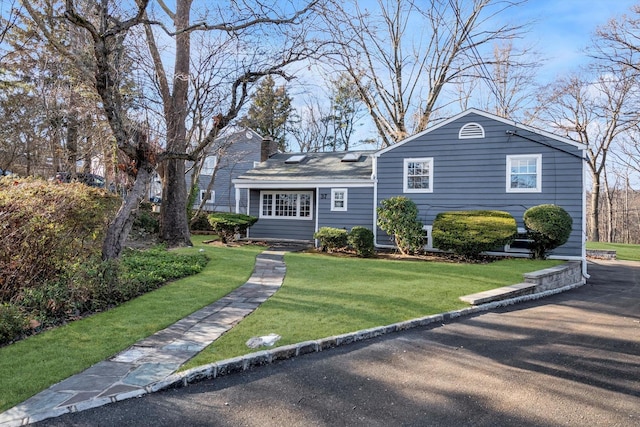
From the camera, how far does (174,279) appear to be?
26.2 ft

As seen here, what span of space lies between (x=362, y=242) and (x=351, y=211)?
2547 millimetres

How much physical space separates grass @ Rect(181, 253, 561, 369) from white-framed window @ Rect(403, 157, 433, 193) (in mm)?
4023

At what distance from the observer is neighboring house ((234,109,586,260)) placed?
41.2 ft

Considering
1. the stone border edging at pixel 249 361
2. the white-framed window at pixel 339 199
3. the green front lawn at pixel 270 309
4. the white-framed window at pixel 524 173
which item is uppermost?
the white-framed window at pixel 524 173

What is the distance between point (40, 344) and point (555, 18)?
15.9 metres

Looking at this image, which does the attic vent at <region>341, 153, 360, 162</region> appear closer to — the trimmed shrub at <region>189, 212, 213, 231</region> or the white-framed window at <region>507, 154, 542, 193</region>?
the white-framed window at <region>507, 154, 542, 193</region>

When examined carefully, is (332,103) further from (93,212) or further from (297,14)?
(93,212)

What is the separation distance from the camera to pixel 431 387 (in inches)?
140

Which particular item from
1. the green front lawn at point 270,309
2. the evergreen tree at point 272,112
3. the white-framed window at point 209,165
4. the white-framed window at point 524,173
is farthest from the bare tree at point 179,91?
the evergreen tree at point 272,112

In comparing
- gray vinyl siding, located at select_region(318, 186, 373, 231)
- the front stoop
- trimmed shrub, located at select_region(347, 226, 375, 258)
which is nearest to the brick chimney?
gray vinyl siding, located at select_region(318, 186, 373, 231)

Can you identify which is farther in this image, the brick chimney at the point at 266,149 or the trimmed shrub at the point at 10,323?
the brick chimney at the point at 266,149

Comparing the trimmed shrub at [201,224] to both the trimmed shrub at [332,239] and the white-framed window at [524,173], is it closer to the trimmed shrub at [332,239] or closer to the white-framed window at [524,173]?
the trimmed shrub at [332,239]

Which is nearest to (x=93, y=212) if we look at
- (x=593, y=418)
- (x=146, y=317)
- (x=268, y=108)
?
(x=146, y=317)

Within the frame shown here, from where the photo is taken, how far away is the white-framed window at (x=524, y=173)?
→ 12797 mm
